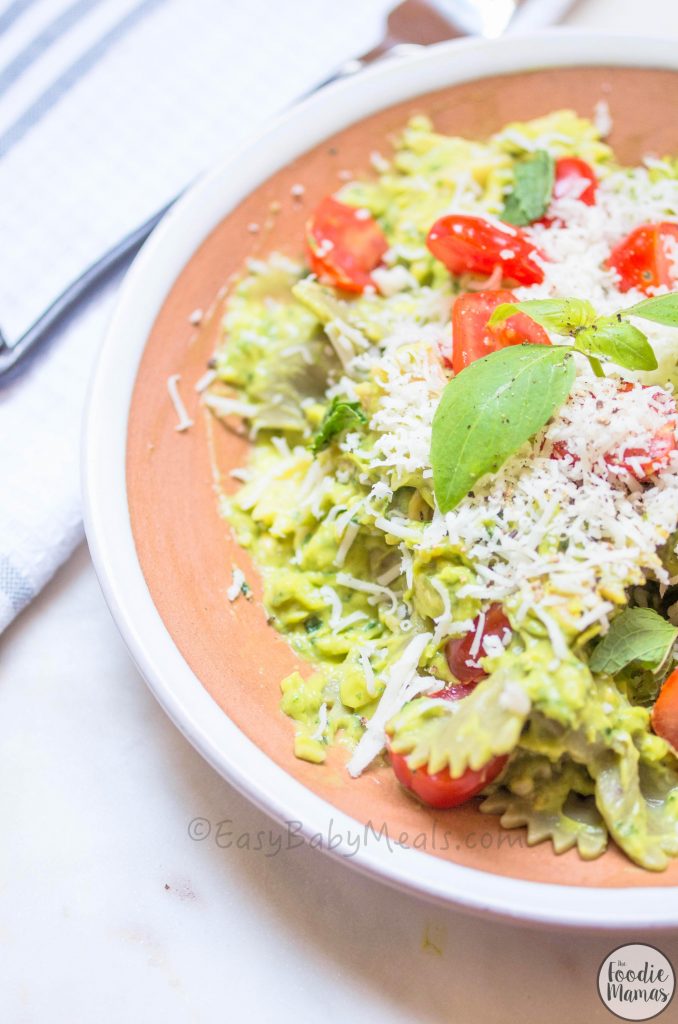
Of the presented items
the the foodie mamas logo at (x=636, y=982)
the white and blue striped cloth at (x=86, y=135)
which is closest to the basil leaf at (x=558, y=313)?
the white and blue striped cloth at (x=86, y=135)

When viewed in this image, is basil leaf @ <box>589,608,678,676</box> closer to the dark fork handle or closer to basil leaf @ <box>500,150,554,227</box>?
basil leaf @ <box>500,150,554,227</box>

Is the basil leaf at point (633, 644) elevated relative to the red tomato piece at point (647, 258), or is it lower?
lower

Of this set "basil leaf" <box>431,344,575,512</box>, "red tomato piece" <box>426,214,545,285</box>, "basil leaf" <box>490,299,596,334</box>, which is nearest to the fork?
"red tomato piece" <box>426,214,545,285</box>

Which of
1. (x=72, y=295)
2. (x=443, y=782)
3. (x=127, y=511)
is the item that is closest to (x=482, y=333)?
(x=127, y=511)

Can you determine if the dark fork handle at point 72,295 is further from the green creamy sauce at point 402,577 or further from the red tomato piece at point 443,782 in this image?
the red tomato piece at point 443,782

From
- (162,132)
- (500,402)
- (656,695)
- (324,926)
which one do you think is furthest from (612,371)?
(162,132)
